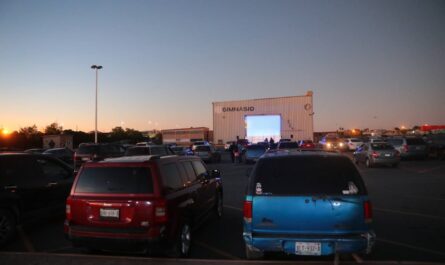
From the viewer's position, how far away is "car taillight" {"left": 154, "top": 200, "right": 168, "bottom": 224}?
5469 mm

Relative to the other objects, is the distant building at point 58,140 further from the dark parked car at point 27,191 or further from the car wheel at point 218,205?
the car wheel at point 218,205

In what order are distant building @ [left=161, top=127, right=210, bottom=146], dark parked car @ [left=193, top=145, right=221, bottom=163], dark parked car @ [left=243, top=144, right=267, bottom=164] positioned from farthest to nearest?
distant building @ [left=161, top=127, right=210, bottom=146] < dark parked car @ [left=193, top=145, right=221, bottom=163] < dark parked car @ [left=243, top=144, right=267, bottom=164]

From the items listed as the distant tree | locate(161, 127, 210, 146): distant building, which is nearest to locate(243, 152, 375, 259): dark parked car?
the distant tree

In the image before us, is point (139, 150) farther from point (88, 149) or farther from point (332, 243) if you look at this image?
point (332, 243)

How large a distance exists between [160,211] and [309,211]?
6.76 feet

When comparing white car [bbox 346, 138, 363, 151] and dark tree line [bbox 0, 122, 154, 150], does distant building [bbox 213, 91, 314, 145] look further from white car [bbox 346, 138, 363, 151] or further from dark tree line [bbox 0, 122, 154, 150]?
dark tree line [bbox 0, 122, 154, 150]

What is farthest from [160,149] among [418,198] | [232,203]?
[418,198]

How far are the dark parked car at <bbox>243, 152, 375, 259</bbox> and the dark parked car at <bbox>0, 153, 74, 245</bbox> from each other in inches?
185

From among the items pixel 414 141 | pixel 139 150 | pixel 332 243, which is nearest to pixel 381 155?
pixel 414 141

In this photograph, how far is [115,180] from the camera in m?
5.75

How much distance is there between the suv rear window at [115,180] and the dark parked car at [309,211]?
1547 mm

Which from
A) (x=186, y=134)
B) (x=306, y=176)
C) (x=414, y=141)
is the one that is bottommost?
(x=306, y=176)

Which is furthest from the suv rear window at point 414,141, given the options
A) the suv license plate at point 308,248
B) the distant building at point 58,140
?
the distant building at point 58,140

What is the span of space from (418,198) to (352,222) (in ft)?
26.1
